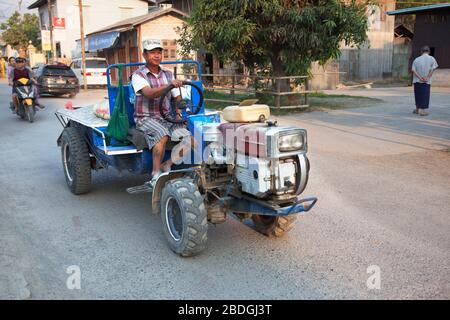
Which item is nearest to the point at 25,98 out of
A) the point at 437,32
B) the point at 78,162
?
the point at 78,162

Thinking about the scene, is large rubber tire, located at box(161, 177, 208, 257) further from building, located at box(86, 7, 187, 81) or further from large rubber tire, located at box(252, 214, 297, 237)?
building, located at box(86, 7, 187, 81)

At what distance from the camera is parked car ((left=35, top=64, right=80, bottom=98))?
20.4 metres

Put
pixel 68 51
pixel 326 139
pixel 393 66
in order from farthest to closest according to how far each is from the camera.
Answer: pixel 68 51 < pixel 393 66 < pixel 326 139

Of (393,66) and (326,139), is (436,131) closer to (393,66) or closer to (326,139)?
(326,139)

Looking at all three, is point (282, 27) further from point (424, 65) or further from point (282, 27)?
point (424, 65)

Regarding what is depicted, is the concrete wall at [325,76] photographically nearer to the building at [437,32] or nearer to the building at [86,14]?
the building at [437,32]

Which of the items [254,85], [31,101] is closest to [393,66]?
[254,85]

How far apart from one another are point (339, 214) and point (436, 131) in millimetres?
6338

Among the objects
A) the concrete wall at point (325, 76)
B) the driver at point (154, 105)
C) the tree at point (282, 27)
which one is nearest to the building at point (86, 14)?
the concrete wall at point (325, 76)

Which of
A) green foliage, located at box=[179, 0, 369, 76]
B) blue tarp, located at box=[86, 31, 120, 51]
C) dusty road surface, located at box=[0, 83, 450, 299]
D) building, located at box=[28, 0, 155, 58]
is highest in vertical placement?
building, located at box=[28, 0, 155, 58]

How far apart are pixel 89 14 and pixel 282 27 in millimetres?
31266

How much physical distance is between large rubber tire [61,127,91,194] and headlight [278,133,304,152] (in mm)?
3250

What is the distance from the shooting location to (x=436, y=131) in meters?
10.5

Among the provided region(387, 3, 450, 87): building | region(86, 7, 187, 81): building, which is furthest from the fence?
region(387, 3, 450, 87): building
